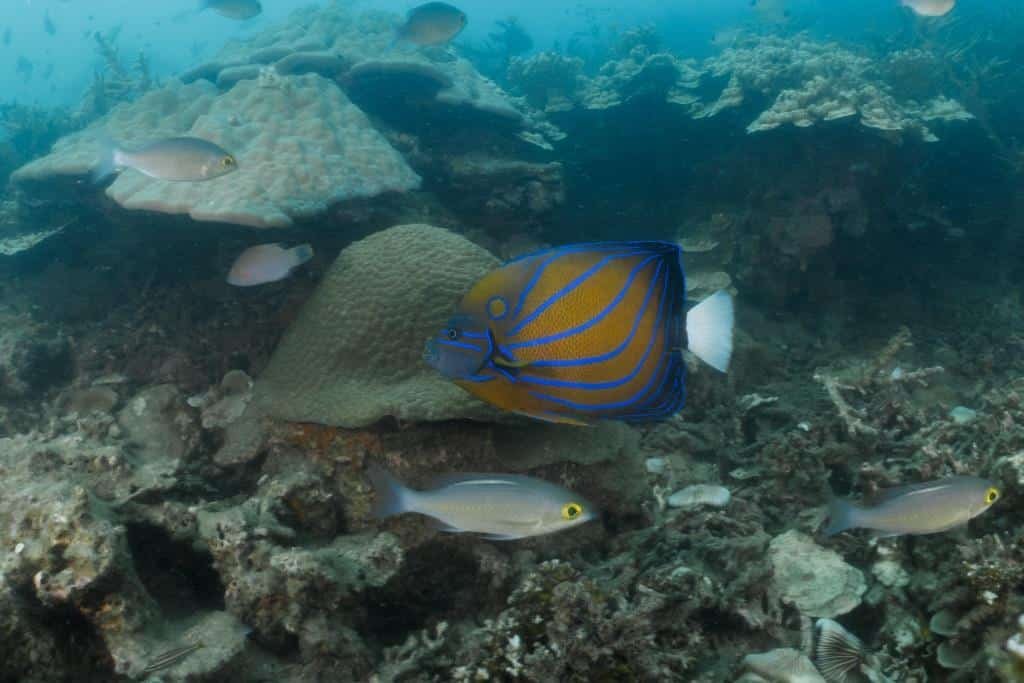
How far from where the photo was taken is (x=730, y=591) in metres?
3.06

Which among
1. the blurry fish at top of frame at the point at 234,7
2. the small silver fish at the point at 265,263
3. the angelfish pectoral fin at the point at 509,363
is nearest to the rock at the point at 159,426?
the small silver fish at the point at 265,263

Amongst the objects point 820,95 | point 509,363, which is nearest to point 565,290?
point 509,363

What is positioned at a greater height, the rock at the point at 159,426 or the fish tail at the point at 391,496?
the fish tail at the point at 391,496

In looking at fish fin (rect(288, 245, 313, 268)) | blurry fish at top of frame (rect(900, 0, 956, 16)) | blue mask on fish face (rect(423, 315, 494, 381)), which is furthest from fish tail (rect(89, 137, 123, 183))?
blurry fish at top of frame (rect(900, 0, 956, 16))

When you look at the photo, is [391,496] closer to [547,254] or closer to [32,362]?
[547,254]

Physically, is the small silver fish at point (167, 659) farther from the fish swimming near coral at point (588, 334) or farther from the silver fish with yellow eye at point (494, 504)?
the fish swimming near coral at point (588, 334)

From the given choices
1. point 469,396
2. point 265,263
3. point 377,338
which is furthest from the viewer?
point 265,263

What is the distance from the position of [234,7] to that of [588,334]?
972 centimetres

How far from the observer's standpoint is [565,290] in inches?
67.9

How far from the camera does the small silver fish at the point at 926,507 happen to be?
269cm

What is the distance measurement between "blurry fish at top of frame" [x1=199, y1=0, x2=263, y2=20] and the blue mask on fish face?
9.30 meters

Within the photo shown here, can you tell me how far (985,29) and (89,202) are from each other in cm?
1967

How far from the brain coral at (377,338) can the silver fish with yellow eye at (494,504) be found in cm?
69

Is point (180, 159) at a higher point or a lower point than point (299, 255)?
higher
